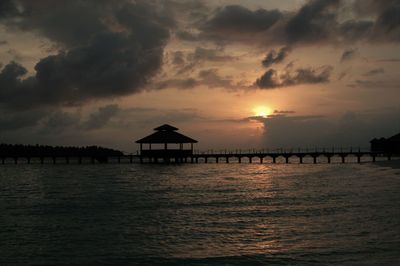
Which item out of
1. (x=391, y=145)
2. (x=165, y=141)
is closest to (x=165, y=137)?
(x=165, y=141)

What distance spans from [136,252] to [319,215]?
8.24m

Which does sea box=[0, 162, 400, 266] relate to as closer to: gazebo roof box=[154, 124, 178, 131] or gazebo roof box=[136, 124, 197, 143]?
gazebo roof box=[136, 124, 197, 143]

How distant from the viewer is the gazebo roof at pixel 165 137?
57.2 metres

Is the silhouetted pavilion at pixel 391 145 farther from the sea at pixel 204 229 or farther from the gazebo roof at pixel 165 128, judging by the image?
the sea at pixel 204 229

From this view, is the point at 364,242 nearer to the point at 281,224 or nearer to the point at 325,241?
the point at 325,241

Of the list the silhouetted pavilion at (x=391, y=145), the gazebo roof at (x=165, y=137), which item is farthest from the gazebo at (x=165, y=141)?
the silhouetted pavilion at (x=391, y=145)

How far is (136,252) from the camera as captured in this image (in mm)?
11898

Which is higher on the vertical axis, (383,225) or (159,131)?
(159,131)

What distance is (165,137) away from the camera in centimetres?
5756

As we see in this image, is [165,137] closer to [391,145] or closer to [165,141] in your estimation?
[165,141]

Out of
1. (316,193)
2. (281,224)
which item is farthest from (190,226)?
(316,193)

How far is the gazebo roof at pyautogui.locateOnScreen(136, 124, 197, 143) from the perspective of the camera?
188 ft

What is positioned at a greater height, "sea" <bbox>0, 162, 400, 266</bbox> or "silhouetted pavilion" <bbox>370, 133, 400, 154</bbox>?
"silhouetted pavilion" <bbox>370, 133, 400, 154</bbox>

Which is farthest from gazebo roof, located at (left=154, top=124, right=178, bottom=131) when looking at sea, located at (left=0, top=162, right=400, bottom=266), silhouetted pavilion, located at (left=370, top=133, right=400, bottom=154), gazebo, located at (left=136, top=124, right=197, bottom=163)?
sea, located at (left=0, top=162, right=400, bottom=266)
